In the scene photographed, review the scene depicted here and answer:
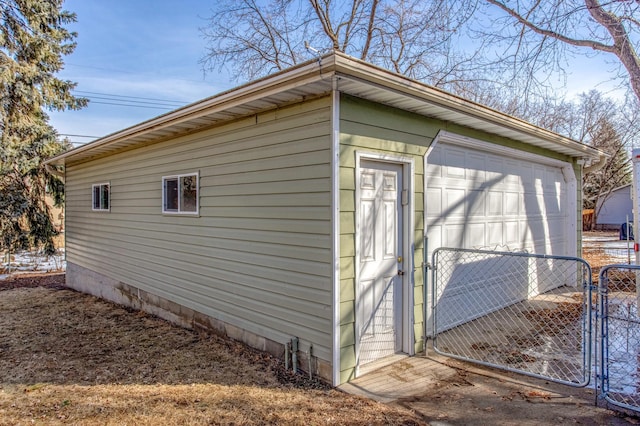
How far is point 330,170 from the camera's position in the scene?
338cm

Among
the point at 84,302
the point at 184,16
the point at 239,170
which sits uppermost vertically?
the point at 184,16

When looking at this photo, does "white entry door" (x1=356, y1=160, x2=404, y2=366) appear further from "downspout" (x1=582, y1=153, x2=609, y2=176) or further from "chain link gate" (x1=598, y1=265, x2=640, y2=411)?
"downspout" (x1=582, y1=153, x2=609, y2=176)

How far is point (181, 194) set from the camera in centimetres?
551

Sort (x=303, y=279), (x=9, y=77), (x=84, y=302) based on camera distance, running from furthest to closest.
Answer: (x=9, y=77), (x=84, y=302), (x=303, y=279)

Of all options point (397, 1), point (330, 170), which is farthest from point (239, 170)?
point (397, 1)

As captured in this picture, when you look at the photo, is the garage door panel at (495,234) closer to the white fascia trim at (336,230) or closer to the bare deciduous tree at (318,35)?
the white fascia trim at (336,230)

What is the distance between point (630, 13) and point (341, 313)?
6417 millimetres

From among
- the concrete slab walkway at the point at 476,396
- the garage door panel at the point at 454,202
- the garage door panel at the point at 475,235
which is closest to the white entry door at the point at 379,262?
the concrete slab walkway at the point at 476,396

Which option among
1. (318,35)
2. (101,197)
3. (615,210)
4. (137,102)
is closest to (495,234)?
(101,197)

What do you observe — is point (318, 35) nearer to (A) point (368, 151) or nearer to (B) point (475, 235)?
(B) point (475, 235)

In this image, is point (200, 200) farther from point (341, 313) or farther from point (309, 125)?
point (341, 313)

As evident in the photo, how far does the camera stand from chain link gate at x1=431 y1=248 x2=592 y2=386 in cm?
377

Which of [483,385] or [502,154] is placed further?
[502,154]

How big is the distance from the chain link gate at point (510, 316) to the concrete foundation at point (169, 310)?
1508mm
